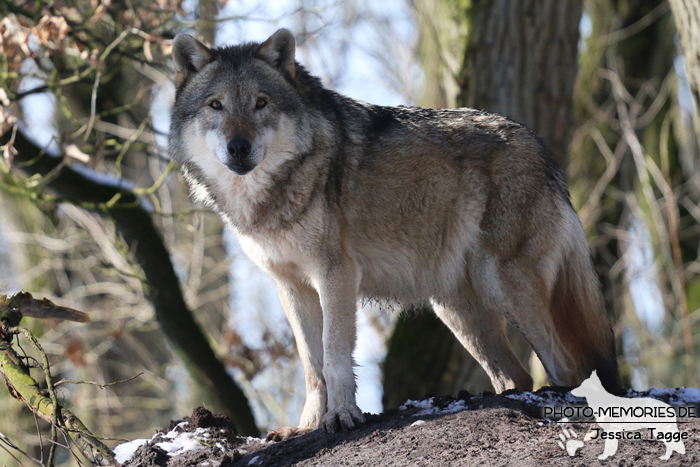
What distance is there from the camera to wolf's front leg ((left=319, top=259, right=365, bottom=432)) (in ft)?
13.8

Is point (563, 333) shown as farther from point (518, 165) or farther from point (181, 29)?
point (181, 29)

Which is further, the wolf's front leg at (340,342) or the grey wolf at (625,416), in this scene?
the wolf's front leg at (340,342)

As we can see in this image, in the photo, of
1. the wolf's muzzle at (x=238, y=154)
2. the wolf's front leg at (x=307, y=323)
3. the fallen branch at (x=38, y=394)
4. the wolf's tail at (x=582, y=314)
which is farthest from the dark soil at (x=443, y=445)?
the wolf's muzzle at (x=238, y=154)

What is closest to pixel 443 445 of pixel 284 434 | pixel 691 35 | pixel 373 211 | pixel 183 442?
pixel 284 434

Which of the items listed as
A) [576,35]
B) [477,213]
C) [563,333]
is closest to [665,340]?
[576,35]

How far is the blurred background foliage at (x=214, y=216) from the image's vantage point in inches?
282

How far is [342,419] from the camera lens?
4.17m

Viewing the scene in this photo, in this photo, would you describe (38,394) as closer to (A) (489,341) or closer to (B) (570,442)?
(B) (570,442)

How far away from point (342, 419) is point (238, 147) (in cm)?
186

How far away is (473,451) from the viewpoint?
3.54 meters

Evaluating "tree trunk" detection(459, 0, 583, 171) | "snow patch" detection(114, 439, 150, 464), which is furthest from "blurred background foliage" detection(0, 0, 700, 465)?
"snow patch" detection(114, 439, 150, 464)

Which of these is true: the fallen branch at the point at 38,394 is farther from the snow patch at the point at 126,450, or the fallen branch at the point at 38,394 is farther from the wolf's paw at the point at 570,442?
the wolf's paw at the point at 570,442

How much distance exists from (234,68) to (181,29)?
3.35m

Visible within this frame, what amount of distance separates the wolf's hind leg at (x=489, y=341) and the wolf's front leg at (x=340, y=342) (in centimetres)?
128
